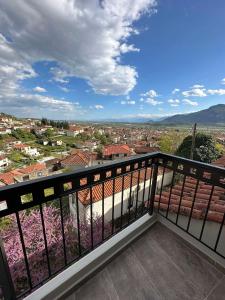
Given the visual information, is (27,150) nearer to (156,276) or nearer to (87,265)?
(87,265)

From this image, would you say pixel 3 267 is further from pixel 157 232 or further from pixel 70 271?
pixel 157 232

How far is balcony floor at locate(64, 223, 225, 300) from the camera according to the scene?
118 cm

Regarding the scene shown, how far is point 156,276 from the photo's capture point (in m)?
1.32

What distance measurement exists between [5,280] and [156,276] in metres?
1.16

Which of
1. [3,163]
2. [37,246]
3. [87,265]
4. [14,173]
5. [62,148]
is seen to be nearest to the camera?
[87,265]

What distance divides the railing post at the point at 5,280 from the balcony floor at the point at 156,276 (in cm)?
41

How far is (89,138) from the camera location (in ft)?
157

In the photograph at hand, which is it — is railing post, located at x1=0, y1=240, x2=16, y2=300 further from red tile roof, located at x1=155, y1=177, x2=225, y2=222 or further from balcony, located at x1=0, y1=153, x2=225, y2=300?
red tile roof, located at x1=155, y1=177, x2=225, y2=222

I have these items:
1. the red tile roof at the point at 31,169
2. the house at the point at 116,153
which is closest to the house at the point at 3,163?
the red tile roof at the point at 31,169

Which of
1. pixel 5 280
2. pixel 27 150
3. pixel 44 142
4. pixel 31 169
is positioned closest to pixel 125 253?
pixel 5 280

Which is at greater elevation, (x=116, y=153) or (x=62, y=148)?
(x=116, y=153)

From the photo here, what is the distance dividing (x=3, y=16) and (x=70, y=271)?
5537mm

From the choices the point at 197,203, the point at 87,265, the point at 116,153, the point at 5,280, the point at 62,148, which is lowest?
the point at 62,148

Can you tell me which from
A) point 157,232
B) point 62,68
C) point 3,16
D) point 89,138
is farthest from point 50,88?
point 157,232
